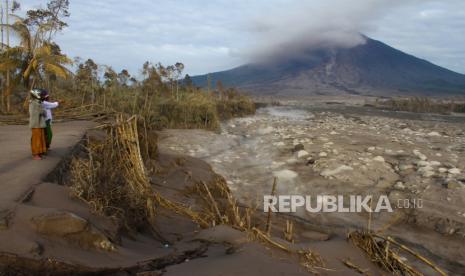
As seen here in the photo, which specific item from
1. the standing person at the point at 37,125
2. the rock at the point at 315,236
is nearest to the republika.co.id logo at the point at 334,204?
the rock at the point at 315,236

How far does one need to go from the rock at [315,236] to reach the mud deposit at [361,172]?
1.12 feet

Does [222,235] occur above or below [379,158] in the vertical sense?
above

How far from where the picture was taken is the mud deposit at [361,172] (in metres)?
6.59

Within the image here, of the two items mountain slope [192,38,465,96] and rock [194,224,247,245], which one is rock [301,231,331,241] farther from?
mountain slope [192,38,465,96]

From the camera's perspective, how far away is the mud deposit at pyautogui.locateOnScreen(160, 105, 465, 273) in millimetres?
6586

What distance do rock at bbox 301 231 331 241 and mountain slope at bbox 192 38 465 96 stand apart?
9787 cm

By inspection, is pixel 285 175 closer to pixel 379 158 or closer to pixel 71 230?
pixel 379 158

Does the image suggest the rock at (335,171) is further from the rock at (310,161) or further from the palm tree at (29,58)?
the palm tree at (29,58)

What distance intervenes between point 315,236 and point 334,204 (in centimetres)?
175

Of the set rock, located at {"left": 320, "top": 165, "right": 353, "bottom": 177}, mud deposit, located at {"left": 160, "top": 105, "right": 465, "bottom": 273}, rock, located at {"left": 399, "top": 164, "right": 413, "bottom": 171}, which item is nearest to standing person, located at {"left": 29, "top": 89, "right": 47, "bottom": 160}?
mud deposit, located at {"left": 160, "top": 105, "right": 465, "bottom": 273}

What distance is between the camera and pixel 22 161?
6.14 meters

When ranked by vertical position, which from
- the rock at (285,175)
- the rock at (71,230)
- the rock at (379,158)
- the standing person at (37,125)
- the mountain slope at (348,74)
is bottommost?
the rock at (285,175)


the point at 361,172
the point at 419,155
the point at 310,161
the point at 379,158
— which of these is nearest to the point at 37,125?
the point at 361,172

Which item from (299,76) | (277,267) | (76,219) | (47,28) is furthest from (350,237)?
(299,76)
